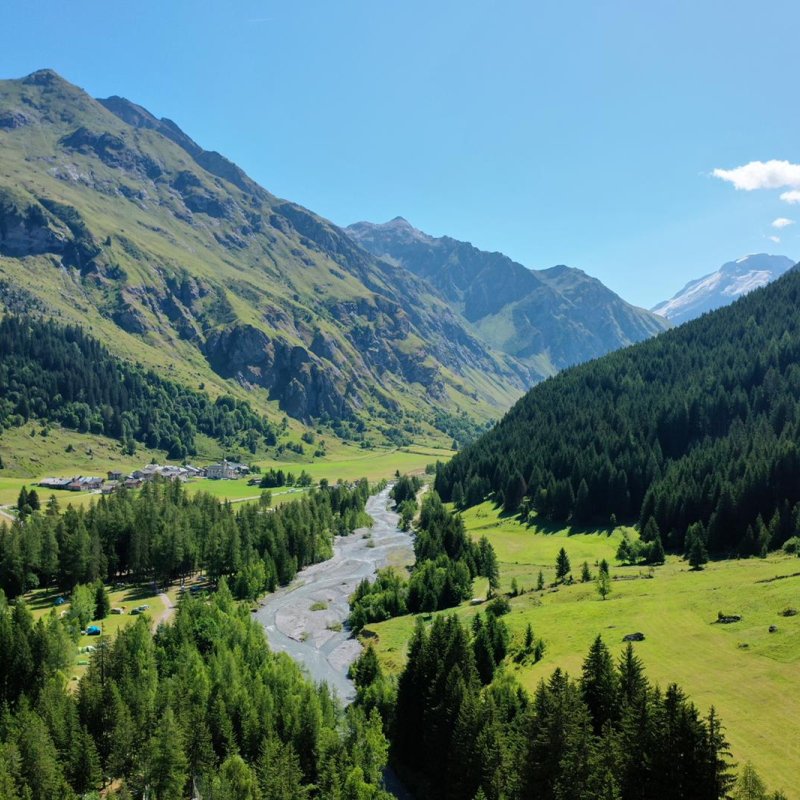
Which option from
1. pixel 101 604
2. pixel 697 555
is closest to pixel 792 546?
pixel 697 555

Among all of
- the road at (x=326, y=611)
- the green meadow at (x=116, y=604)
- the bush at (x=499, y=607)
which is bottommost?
the road at (x=326, y=611)

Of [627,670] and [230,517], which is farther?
[230,517]

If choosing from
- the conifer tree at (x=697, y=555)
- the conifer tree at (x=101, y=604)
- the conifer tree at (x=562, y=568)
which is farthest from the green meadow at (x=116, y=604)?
the conifer tree at (x=697, y=555)

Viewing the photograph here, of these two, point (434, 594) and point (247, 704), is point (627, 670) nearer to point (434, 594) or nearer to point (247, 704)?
point (247, 704)

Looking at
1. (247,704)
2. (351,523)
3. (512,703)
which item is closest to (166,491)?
(351,523)

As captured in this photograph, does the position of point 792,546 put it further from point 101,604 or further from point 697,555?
point 101,604

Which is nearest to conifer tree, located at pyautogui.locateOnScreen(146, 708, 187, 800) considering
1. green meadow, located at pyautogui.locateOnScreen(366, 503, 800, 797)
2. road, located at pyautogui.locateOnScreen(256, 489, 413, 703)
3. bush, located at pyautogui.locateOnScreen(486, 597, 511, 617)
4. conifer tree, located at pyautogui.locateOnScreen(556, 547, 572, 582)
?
road, located at pyautogui.locateOnScreen(256, 489, 413, 703)

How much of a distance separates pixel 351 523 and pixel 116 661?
131 meters

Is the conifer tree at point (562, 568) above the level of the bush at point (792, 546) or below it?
below

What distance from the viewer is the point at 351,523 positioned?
200 m

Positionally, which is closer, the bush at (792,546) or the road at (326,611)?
the road at (326,611)

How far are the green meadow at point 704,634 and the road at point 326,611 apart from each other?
7367 millimetres

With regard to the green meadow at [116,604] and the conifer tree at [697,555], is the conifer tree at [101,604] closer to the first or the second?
the green meadow at [116,604]

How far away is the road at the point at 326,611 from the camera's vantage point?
96062 mm
